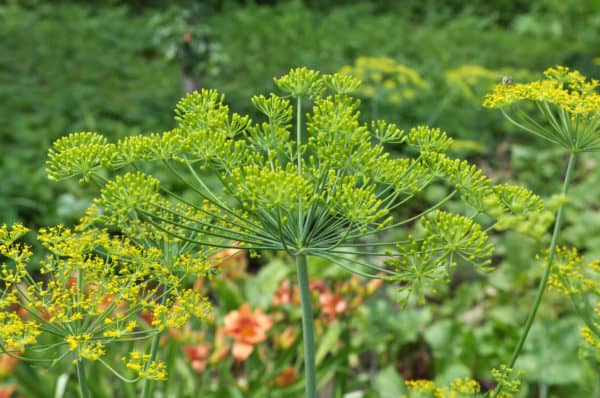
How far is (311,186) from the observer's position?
89cm

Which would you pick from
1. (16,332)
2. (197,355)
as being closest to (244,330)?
(197,355)

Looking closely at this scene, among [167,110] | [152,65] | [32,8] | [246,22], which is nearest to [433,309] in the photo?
[167,110]

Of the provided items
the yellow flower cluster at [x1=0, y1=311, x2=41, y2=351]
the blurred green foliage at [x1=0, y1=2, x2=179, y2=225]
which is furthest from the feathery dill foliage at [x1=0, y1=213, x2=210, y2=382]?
the blurred green foliage at [x1=0, y1=2, x2=179, y2=225]

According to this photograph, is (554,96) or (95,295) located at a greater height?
(554,96)

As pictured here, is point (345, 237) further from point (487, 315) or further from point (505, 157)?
point (505, 157)

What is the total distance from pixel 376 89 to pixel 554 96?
3.79 meters

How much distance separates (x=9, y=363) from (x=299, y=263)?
2006 millimetres

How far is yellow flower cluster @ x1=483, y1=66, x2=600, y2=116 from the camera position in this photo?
1.13 m

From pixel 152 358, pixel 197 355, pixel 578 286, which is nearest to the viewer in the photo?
pixel 152 358

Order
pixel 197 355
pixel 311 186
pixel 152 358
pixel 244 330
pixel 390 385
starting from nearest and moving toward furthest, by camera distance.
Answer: pixel 311 186, pixel 152 358, pixel 244 330, pixel 197 355, pixel 390 385

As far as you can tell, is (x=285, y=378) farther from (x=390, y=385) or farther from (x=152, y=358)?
(x=152, y=358)

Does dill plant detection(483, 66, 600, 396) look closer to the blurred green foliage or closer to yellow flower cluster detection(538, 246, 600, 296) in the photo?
yellow flower cluster detection(538, 246, 600, 296)

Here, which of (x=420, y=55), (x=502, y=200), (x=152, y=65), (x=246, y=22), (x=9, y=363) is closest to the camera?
(x=502, y=200)

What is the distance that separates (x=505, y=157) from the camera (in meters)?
6.89
